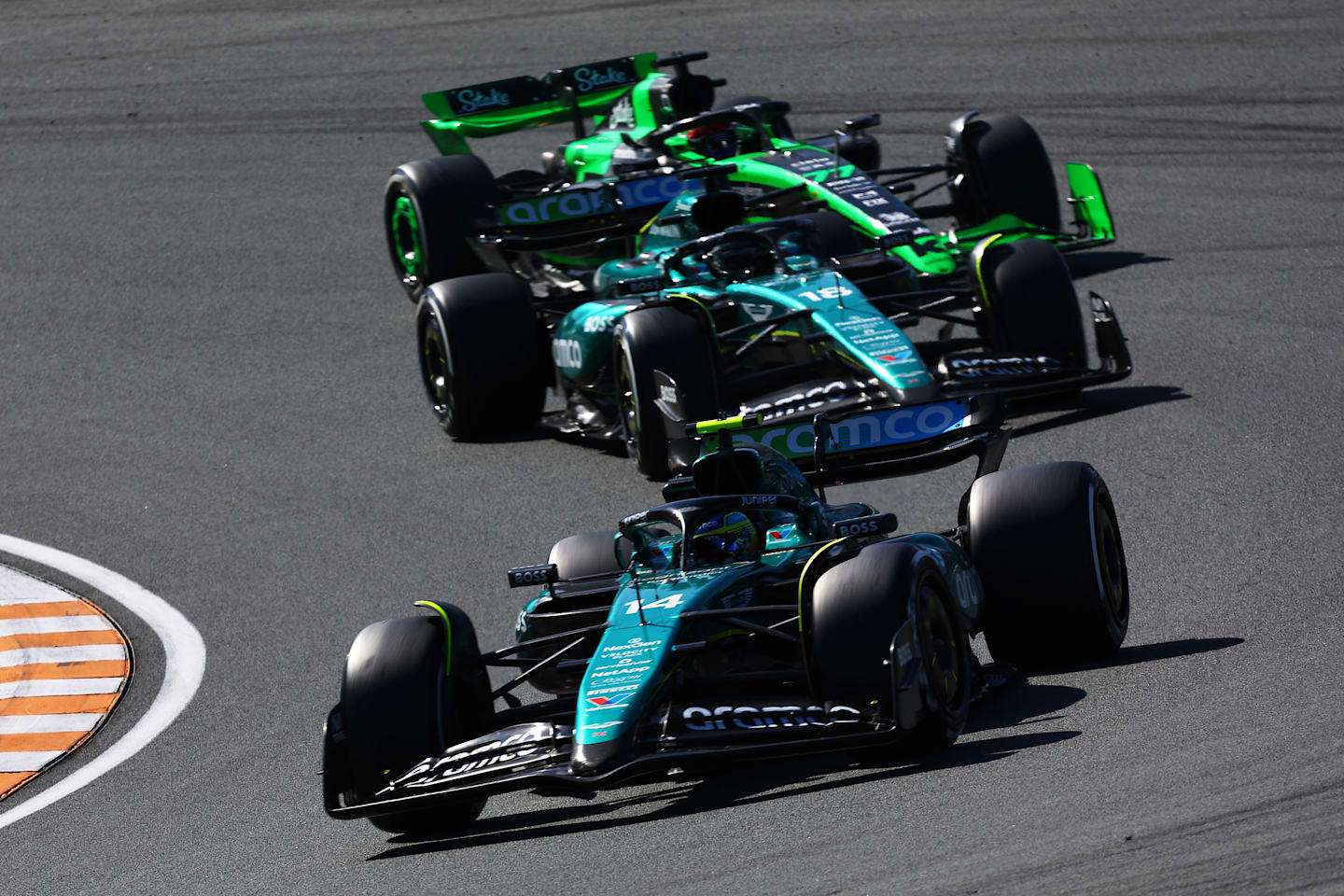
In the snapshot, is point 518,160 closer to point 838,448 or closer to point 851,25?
point 851,25

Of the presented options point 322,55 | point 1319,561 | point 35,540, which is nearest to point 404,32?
point 322,55

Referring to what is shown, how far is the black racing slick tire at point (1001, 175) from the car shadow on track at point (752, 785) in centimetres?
898

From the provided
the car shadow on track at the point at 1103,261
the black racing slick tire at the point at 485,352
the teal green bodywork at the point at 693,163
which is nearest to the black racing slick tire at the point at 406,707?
the black racing slick tire at the point at 485,352

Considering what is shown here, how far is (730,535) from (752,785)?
4.05 ft

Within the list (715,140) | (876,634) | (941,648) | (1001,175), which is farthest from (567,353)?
(876,634)

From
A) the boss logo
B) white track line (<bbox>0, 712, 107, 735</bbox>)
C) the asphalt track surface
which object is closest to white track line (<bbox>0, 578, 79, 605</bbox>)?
the asphalt track surface

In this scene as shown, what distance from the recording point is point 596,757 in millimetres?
7070

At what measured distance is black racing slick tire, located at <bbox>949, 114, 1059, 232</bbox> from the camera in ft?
54.3

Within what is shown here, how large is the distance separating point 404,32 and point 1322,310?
1362 centimetres

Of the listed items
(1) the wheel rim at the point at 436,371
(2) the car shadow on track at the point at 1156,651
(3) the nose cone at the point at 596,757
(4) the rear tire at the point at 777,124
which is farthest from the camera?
(4) the rear tire at the point at 777,124

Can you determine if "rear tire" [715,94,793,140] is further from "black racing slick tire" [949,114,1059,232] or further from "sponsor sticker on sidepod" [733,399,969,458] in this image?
"sponsor sticker on sidepod" [733,399,969,458]

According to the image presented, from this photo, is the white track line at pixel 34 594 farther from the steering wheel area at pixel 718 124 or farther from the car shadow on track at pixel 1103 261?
the car shadow on track at pixel 1103 261

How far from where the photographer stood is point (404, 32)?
82.2 feet

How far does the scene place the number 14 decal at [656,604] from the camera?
7914mm
